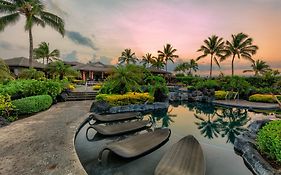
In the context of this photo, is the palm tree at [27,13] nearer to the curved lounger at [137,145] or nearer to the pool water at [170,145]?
the pool water at [170,145]

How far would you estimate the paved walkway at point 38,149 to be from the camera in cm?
418

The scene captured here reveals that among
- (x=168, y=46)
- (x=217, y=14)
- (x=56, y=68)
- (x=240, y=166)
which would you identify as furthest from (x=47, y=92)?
(x=168, y=46)

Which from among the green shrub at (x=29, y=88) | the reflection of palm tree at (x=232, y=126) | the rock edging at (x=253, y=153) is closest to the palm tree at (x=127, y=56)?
the green shrub at (x=29, y=88)

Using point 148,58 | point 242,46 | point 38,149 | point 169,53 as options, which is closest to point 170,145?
point 38,149

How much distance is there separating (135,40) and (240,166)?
18.5 meters

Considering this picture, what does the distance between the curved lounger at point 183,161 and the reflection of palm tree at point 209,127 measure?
3679 mm

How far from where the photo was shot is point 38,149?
5.28 meters

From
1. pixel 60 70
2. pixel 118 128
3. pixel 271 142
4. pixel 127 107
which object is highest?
pixel 60 70

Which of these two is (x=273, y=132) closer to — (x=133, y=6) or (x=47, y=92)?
(x=133, y=6)

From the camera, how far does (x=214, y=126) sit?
35.1 feet

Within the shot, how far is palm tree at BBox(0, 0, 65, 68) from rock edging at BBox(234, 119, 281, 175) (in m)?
23.1

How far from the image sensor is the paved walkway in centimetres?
418

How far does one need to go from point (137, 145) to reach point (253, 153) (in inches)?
145

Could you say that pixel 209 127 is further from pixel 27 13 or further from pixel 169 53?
pixel 169 53
